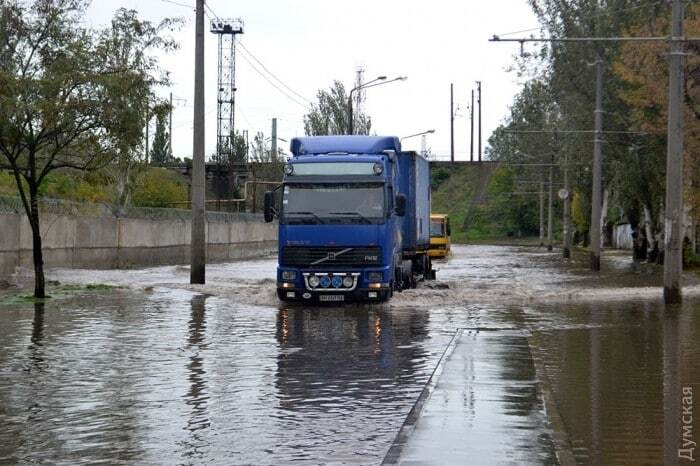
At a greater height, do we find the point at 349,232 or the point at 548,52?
the point at 548,52

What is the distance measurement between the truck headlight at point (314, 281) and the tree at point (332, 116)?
51927 mm

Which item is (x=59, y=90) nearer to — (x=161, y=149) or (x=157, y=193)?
(x=157, y=193)

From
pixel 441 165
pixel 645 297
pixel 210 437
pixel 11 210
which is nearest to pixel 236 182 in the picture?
pixel 441 165

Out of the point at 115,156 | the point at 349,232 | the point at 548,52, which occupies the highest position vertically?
the point at 548,52

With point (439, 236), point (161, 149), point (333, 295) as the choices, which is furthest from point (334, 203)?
point (161, 149)

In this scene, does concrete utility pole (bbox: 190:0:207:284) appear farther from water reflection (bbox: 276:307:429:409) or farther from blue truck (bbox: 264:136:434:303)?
water reflection (bbox: 276:307:429:409)

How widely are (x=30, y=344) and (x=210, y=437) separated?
321 inches

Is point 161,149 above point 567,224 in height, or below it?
above

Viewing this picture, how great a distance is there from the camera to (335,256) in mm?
24469

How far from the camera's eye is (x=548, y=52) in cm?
5025

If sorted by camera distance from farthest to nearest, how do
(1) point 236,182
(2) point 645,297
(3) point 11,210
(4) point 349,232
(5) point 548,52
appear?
(1) point 236,182, (5) point 548,52, (3) point 11,210, (2) point 645,297, (4) point 349,232

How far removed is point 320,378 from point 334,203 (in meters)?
11.1

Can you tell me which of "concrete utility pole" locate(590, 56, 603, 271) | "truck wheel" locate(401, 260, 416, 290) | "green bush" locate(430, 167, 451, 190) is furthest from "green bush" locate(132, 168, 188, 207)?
"green bush" locate(430, 167, 451, 190)

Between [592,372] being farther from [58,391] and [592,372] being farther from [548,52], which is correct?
[548,52]
